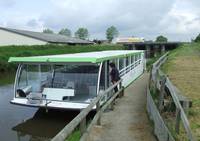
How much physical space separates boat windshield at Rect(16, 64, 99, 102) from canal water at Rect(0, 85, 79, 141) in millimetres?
945

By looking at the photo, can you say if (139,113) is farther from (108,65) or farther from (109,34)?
(109,34)

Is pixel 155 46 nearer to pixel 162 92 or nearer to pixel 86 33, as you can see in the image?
pixel 86 33

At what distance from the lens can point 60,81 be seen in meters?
15.1

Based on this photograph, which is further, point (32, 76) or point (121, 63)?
point (121, 63)

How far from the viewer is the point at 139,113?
488 inches

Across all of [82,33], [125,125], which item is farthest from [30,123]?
[82,33]

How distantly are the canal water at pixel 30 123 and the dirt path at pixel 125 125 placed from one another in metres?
2.37

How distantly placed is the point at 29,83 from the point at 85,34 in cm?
14953

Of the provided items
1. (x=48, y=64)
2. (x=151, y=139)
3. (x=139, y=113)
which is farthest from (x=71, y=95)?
(x=151, y=139)

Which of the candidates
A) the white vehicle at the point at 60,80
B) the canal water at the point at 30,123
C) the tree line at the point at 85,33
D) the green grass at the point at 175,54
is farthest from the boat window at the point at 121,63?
the tree line at the point at 85,33

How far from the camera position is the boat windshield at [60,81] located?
14344 millimetres

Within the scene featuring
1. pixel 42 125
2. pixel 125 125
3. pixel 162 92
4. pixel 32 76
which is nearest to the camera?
pixel 162 92

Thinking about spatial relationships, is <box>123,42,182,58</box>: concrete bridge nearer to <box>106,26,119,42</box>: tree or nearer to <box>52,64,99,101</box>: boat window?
<box>106,26,119,42</box>: tree

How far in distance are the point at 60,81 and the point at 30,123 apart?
2.07m
